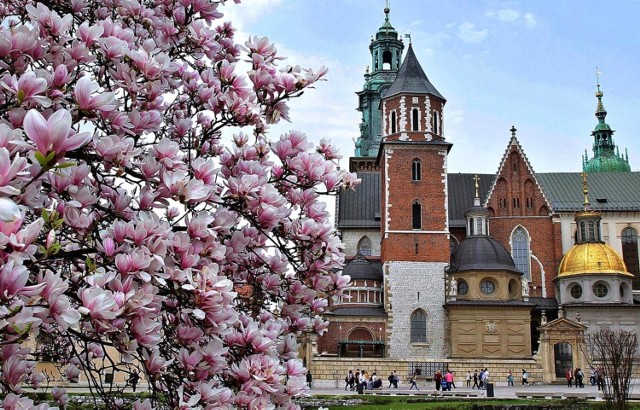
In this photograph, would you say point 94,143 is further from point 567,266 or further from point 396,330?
point 567,266

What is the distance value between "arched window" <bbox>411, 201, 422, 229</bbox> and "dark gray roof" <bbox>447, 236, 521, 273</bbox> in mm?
3005

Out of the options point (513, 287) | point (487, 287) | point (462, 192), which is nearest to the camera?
point (487, 287)

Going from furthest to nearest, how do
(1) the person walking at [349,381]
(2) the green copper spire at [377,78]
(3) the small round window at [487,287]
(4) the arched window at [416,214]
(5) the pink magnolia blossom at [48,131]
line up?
(2) the green copper spire at [377,78] < (4) the arched window at [416,214] < (3) the small round window at [487,287] < (1) the person walking at [349,381] < (5) the pink magnolia blossom at [48,131]

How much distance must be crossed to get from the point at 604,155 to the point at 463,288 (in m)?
38.1

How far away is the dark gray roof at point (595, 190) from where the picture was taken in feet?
152

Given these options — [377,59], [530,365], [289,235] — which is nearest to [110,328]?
[289,235]

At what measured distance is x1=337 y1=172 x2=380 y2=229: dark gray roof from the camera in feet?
155

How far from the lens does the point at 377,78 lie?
6312cm

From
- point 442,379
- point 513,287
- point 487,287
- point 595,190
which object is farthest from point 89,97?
point 595,190

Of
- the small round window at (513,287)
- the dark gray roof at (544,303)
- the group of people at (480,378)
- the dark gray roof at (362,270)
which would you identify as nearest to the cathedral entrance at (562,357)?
the small round window at (513,287)

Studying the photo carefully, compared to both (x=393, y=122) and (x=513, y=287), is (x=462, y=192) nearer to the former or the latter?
(x=393, y=122)

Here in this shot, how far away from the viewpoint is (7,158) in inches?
81.6

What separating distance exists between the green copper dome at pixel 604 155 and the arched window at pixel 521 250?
27.8 meters

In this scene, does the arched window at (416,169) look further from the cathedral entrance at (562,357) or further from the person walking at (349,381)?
the person walking at (349,381)
